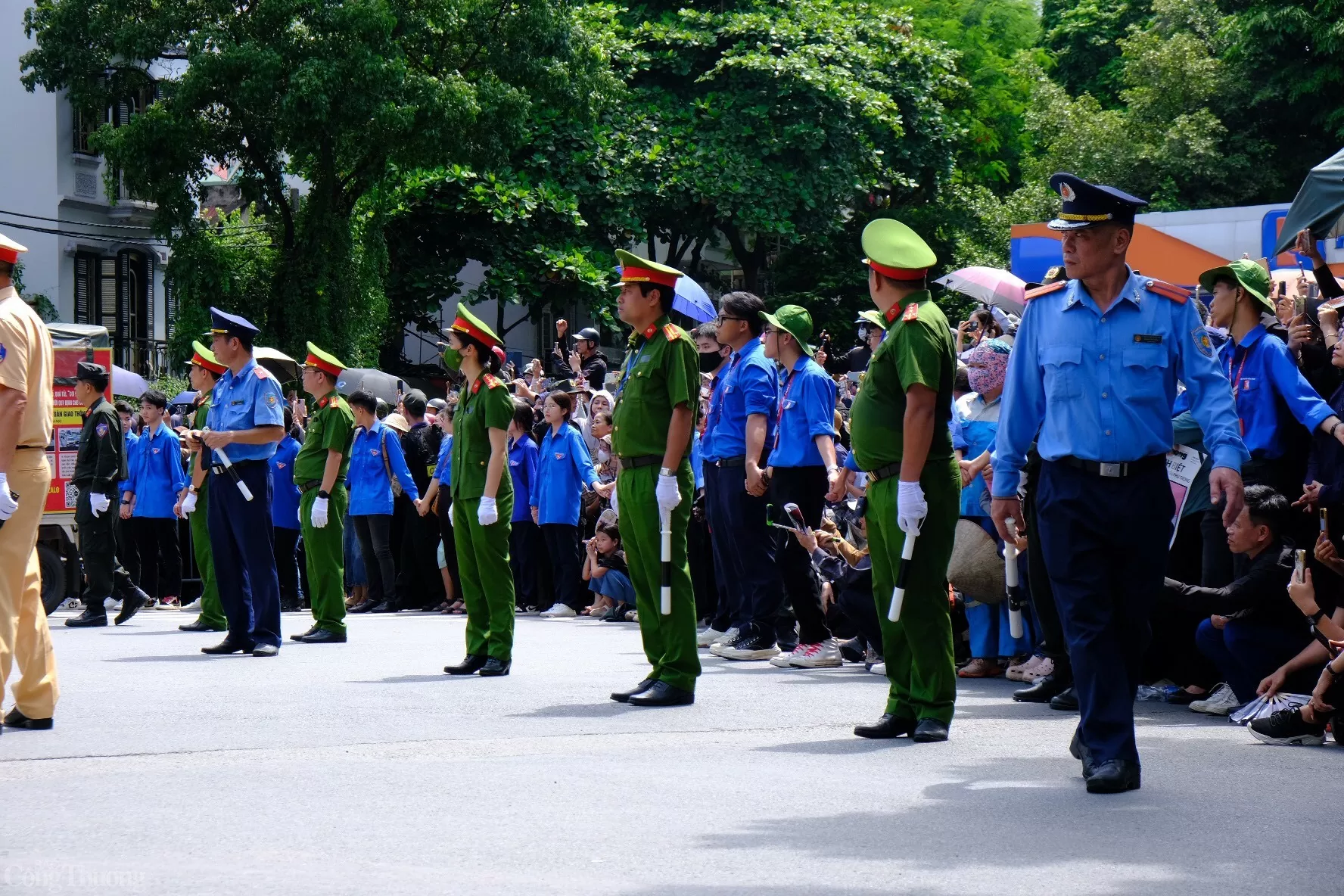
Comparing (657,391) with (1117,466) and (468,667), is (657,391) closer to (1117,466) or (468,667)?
(468,667)

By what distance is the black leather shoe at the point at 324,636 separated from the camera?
541 inches

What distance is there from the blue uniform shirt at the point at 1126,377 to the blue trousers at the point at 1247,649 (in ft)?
7.84

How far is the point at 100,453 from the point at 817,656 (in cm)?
753

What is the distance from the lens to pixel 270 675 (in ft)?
35.5

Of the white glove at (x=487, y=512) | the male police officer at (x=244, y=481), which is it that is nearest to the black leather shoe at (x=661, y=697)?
the white glove at (x=487, y=512)

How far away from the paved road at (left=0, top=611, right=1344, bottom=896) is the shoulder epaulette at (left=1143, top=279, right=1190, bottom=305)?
72.7 inches

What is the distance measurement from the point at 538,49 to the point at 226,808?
2584 centimetres

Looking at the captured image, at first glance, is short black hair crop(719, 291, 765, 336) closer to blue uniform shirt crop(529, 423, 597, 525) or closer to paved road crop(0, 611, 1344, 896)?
paved road crop(0, 611, 1344, 896)

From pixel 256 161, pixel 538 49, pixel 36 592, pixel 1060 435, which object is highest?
pixel 538 49

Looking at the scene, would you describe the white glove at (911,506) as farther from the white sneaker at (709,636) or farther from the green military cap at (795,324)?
the white sneaker at (709,636)

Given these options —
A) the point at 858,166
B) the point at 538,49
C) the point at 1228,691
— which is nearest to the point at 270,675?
the point at 1228,691

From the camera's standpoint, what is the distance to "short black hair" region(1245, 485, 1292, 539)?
882cm

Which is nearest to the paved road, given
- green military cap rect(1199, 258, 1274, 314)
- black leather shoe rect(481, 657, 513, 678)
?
black leather shoe rect(481, 657, 513, 678)

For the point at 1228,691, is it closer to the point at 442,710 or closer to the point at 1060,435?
the point at 1060,435
